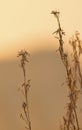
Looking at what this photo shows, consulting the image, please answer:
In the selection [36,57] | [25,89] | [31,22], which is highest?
[31,22]

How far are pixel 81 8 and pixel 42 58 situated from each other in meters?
0.33

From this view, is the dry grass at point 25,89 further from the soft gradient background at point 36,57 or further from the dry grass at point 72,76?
the dry grass at point 72,76

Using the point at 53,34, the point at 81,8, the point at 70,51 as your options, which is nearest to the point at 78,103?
the point at 70,51

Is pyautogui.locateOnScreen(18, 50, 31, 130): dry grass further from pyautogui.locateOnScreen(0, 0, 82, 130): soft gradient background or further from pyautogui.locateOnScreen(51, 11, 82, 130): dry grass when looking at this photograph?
pyautogui.locateOnScreen(51, 11, 82, 130): dry grass

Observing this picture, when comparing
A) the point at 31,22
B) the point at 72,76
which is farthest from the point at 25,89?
the point at 31,22

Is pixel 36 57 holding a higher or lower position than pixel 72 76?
higher

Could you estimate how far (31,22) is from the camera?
5.22 ft

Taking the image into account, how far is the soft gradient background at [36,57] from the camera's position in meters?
1.56

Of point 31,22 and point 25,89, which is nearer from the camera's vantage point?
point 25,89

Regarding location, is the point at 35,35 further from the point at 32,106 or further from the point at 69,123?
the point at 69,123

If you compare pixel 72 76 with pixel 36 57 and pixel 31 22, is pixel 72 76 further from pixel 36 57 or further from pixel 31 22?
pixel 31 22

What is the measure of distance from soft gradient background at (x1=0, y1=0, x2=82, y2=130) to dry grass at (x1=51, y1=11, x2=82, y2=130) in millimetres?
70

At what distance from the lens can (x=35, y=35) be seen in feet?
5.19

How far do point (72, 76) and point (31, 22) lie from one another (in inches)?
14.9
